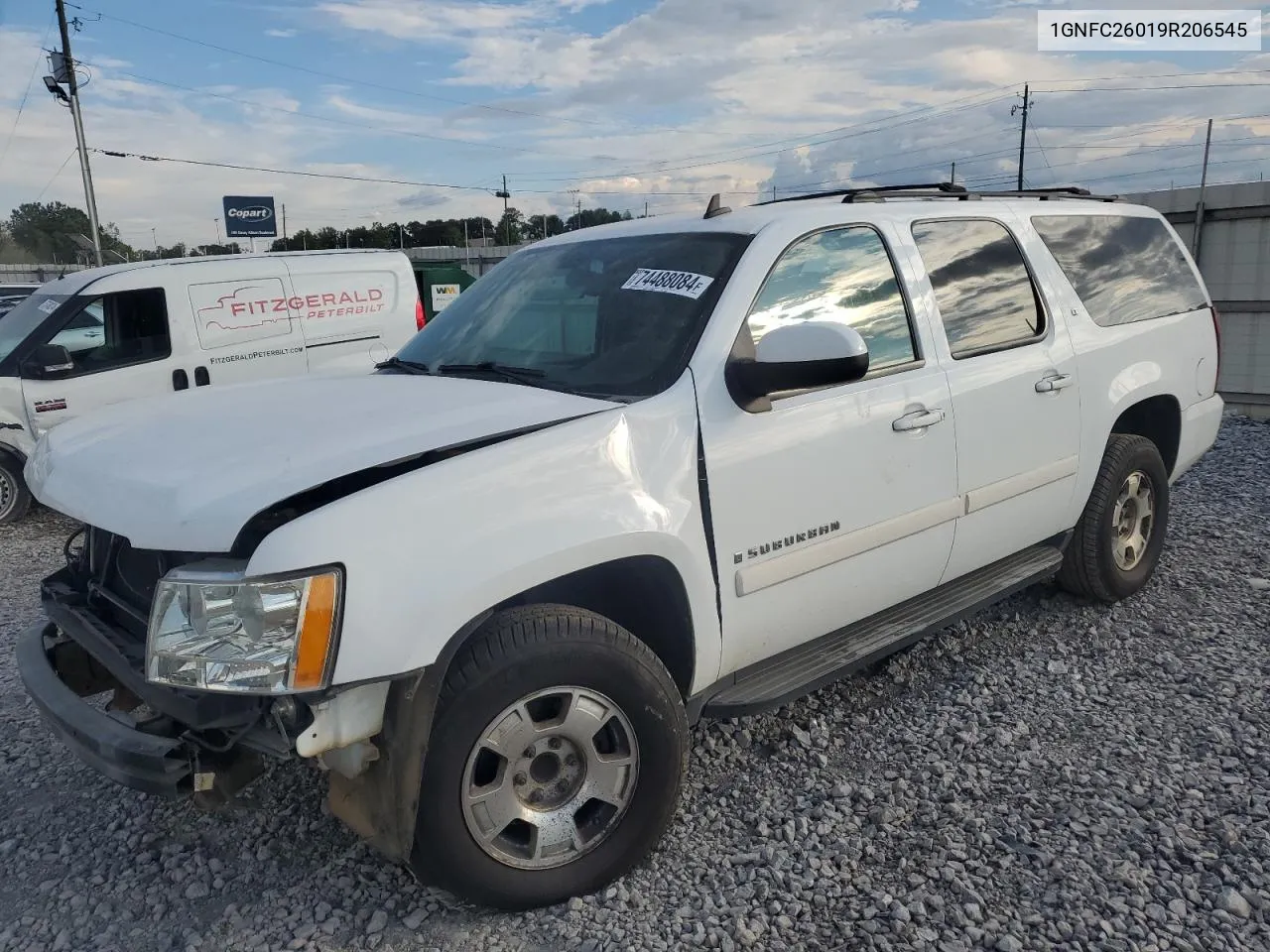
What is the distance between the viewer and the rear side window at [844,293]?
3197 millimetres

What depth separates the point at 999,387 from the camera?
3762 mm

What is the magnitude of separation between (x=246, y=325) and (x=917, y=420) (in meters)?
6.95

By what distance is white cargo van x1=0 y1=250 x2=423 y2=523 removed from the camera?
25.6ft

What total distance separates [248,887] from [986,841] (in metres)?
2.23

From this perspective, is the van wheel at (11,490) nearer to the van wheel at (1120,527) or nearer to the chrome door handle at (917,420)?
the chrome door handle at (917,420)

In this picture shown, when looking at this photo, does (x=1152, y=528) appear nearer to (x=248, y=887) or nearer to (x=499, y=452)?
(x=499, y=452)

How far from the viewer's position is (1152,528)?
4941 mm

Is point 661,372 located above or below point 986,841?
above

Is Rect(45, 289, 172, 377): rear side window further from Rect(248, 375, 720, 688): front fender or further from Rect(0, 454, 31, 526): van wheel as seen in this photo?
Rect(248, 375, 720, 688): front fender

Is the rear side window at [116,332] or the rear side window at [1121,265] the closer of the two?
the rear side window at [1121,265]

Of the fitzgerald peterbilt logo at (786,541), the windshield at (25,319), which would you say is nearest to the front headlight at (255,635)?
the fitzgerald peterbilt logo at (786,541)

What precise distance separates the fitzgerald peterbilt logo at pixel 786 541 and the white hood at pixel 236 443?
2.07 ft

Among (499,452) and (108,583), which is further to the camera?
(108,583)

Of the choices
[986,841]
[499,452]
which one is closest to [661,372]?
[499,452]
